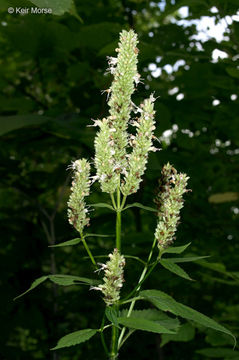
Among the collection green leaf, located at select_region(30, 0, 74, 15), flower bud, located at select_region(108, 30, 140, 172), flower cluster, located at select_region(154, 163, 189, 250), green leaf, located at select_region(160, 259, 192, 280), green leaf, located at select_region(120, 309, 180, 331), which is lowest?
green leaf, located at select_region(120, 309, 180, 331)

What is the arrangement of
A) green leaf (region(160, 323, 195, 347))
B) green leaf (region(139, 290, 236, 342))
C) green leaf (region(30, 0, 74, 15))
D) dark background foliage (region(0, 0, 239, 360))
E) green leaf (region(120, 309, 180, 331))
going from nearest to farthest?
green leaf (region(30, 0, 74, 15)) → green leaf (region(139, 290, 236, 342)) → green leaf (region(120, 309, 180, 331)) → green leaf (region(160, 323, 195, 347)) → dark background foliage (region(0, 0, 239, 360))

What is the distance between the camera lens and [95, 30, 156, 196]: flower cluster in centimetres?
101

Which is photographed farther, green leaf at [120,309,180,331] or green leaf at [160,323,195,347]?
green leaf at [160,323,195,347]

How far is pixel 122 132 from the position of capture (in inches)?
40.7

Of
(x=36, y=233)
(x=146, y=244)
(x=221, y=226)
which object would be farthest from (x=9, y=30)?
(x=221, y=226)

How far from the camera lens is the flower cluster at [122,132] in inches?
39.7

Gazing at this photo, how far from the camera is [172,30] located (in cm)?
A: 289

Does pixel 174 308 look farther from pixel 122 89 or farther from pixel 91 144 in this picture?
pixel 91 144

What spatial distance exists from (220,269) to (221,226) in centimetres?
149

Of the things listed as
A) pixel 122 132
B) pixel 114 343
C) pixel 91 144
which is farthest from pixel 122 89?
pixel 91 144

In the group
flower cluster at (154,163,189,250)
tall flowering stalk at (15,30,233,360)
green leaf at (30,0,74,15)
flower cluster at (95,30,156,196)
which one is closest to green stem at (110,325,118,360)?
tall flowering stalk at (15,30,233,360)

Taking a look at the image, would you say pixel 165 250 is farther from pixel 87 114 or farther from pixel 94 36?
pixel 94 36

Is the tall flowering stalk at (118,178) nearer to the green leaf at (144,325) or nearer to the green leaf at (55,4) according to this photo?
the green leaf at (144,325)

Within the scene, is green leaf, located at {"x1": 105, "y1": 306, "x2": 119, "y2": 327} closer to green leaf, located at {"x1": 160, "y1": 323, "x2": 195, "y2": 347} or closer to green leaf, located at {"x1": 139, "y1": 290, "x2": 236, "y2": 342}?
green leaf, located at {"x1": 139, "y1": 290, "x2": 236, "y2": 342}
